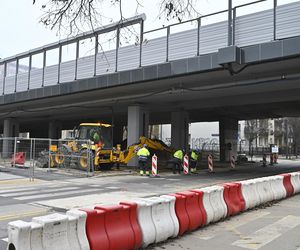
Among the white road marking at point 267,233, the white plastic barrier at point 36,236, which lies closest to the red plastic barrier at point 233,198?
the white road marking at point 267,233

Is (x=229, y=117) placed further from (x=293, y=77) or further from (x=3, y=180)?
(x=3, y=180)

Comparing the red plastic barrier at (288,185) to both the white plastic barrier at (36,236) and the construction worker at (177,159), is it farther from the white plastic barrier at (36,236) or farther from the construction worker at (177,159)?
the construction worker at (177,159)

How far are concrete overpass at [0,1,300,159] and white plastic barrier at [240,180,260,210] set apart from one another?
455 cm

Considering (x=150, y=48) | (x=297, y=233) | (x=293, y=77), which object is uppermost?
(x=150, y=48)

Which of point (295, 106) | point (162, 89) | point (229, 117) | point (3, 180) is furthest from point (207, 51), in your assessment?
point (229, 117)

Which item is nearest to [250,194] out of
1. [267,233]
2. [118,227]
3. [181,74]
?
[267,233]

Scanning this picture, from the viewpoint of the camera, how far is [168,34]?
20844mm

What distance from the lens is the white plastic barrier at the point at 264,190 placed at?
1161cm

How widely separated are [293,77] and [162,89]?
803 centimetres

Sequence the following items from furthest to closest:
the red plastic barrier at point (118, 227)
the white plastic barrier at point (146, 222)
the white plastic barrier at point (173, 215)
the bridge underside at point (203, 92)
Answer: the bridge underside at point (203, 92)
the white plastic barrier at point (173, 215)
the white plastic barrier at point (146, 222)
the red plastic barrier at point (118, 227)

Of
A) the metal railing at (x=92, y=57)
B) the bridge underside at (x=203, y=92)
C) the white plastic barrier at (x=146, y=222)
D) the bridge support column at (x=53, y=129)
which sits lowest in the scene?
the white plastic barrier at (x=146, y=222)

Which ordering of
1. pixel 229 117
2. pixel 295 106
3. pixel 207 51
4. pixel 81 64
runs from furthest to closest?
pixel 229 117 < pixel 295 106 < pixel 81 64 < pixel 207 51

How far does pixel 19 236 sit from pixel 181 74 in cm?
1602

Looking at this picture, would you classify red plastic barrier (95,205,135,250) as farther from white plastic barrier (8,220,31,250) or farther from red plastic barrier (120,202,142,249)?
white plastic barrier (8,220,31,250)
